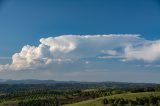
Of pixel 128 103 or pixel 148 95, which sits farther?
pixel 148 95

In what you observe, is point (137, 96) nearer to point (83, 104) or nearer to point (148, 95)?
point (148, 95)

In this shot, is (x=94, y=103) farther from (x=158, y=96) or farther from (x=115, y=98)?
(x=158, y=96)

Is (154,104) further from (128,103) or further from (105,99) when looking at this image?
(105,99)

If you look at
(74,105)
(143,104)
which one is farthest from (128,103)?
(74,105)

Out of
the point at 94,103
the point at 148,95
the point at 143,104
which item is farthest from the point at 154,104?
the point at 94,103

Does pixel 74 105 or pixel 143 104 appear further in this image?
pixel 74 105

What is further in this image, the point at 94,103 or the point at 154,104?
the point at 94,103

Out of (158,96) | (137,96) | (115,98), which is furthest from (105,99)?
(158,96)
